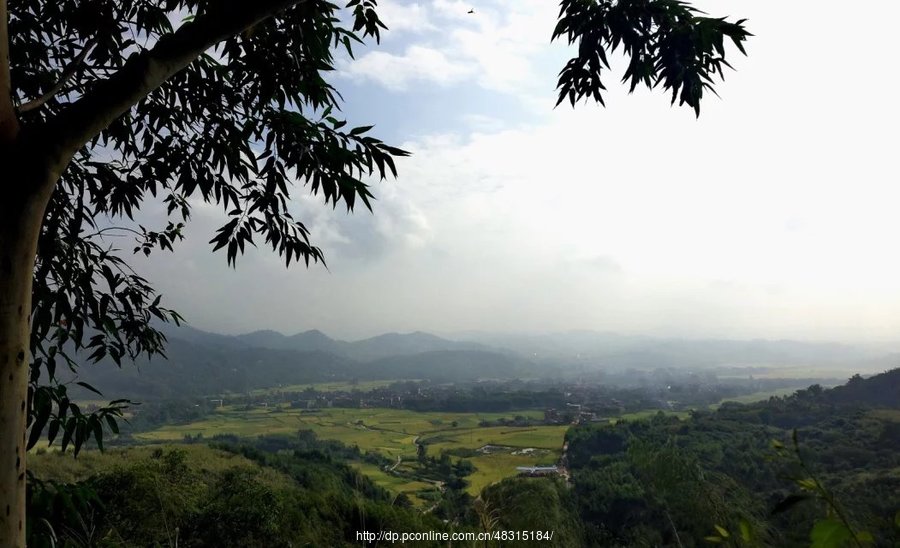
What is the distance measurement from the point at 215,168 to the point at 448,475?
29.7m

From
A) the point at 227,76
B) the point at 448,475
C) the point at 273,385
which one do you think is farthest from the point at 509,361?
the point at 227,76

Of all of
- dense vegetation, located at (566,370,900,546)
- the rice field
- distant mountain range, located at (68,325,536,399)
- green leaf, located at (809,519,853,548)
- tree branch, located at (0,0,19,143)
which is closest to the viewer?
green leaf, located at (809,519,853,548)

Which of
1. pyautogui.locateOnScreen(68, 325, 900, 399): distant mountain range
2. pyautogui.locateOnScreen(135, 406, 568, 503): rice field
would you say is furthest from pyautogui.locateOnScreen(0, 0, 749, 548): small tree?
pyautogui.locateOnScreen(68, 325, 900, 399): distant mountain range

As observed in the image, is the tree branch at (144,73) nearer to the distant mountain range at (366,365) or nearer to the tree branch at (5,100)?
the tree branch at (5,100)

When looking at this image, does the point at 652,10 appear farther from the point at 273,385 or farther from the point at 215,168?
the point at 273,385

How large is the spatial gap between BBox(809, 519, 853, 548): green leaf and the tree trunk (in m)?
2.05

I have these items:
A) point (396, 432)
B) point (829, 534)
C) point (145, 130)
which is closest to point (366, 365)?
point (396, 432)

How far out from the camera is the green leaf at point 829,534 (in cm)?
87

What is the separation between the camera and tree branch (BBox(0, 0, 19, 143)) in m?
1.57

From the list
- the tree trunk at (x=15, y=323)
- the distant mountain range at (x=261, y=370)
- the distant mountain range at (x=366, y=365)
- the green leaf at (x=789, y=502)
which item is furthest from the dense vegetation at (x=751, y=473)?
the distant mountain range at (x=261, y=370)

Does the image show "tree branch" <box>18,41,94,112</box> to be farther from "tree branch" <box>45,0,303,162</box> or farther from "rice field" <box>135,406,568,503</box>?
"rice field" <box>135,406,568,503</box>

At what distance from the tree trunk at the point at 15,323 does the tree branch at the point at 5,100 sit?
87mm

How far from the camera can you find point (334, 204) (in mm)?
2508

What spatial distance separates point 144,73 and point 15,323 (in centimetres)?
93
